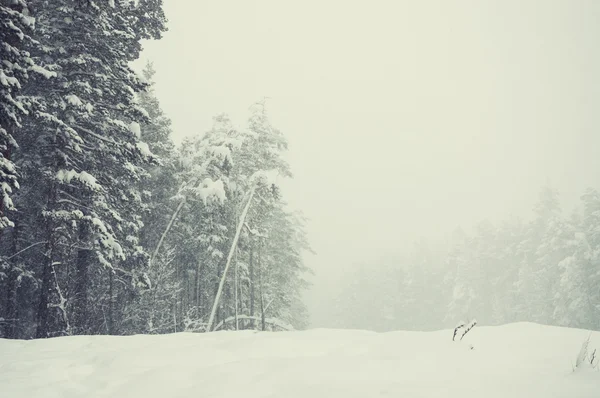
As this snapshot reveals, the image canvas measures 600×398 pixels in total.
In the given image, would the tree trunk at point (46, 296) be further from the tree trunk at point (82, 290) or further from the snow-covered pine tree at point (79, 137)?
the tree trunk at point (82, 290)

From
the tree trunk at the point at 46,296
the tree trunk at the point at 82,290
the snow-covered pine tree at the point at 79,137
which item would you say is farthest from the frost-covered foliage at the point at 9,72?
the tree trunk at the point at 82,290

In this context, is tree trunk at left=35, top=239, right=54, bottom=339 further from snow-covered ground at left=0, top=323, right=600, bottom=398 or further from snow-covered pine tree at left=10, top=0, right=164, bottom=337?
snow-covered ground at left=0, top=323, right=600, bottom=398

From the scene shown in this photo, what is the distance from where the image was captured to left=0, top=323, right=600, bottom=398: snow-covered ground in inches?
141

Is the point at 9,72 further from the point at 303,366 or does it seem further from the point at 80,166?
the point at 303,366

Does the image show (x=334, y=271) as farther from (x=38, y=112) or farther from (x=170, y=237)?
(x=38, y=112)

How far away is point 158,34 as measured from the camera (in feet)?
45.5

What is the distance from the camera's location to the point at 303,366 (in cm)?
445

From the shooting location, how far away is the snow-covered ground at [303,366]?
11.8 ft

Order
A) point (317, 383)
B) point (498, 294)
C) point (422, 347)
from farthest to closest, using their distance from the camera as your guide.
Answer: point (498, 294)
point (422, 347)
point (317, 383)

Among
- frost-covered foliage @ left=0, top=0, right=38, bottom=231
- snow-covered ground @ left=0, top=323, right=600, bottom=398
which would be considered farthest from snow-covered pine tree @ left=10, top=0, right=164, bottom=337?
snow-covered ground @ left=0, top=323, right=600, bottom=398

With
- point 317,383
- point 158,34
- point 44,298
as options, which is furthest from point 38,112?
point 317,383

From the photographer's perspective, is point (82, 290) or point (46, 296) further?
point (82, 290)

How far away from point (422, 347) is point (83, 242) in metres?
10.2

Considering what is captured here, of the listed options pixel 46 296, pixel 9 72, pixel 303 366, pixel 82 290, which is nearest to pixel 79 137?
pixel 9 72
